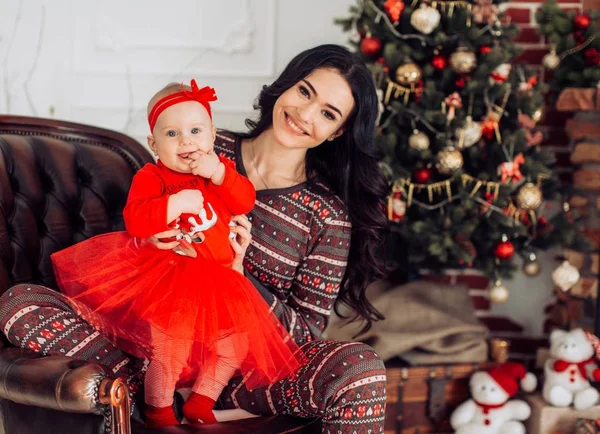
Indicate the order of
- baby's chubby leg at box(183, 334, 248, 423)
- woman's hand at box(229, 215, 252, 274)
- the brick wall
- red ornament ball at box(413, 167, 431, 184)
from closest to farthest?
baby's chubby leg at box(183, 334, 248, 423) → woman's hand at box(229, 215, 252, 274) → red ornament ball at box(413, 167, 431, 184) → the brick wall

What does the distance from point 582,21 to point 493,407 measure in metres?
1.54

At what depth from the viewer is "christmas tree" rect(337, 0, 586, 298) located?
2844mm

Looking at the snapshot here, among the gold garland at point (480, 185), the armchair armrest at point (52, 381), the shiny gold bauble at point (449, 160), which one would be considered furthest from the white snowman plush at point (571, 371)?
the armchair armrest at point (52, 381)

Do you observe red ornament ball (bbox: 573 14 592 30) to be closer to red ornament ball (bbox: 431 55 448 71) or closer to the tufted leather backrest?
red ornament ball (bbox: 431 55 448 71)

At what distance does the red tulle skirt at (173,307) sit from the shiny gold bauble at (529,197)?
1361mm

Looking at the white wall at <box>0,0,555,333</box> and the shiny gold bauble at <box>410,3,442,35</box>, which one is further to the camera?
the white wall at <box>0,0,555,333</box>

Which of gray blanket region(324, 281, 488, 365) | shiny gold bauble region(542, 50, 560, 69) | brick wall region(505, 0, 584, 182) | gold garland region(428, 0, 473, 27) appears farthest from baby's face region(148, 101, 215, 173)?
brick wall region(505, 0, 584, 182)

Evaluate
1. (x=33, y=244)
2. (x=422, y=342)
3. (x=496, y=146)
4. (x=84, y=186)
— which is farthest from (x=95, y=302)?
(x=496, y=146)

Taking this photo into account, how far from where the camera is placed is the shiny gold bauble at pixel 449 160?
9.20 feet

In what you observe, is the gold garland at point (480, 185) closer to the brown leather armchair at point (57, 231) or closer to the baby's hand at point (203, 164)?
the brown leather armchair at point (57, 231)

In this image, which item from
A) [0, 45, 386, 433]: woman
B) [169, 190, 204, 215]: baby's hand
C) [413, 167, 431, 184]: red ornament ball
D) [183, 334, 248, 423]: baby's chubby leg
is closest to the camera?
[169, 190, 204, 215]: baby's hand

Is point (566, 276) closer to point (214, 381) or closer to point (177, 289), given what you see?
point (214, 381)

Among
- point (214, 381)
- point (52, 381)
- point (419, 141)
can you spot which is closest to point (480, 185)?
point (419, 141)

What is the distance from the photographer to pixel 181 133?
5.66 ft
